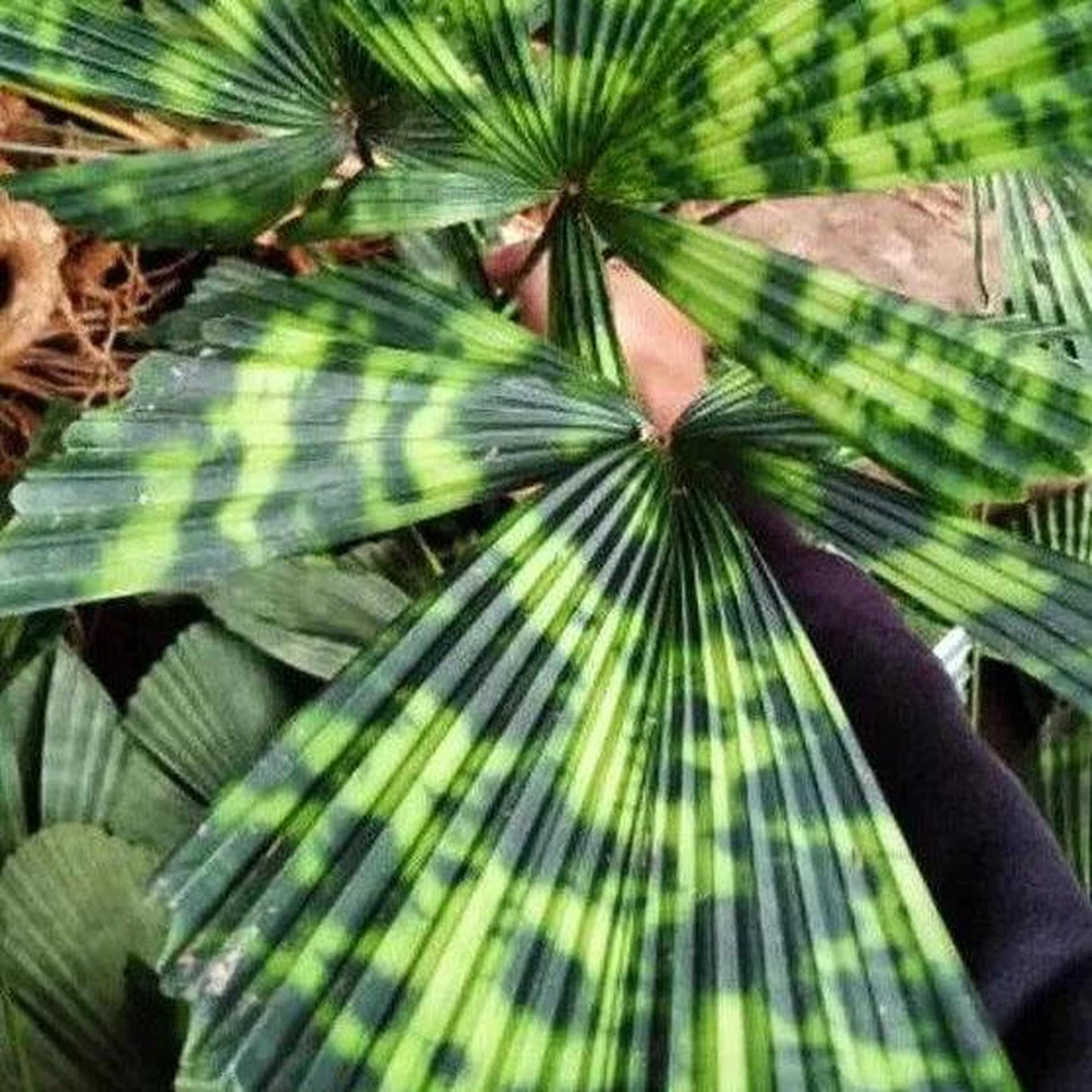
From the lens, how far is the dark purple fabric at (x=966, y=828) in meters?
0.40

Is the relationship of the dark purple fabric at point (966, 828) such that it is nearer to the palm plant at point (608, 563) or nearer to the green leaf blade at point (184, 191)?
the palm plant at point (608, 563)

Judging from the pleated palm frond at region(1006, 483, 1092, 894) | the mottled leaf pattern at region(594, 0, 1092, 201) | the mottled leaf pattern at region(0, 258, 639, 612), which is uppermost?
the mottled leaf pattern at region(594, 0, 1092, 201)

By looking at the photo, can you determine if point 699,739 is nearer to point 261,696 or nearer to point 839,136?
point 839,136

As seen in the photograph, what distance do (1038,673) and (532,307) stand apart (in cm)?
64

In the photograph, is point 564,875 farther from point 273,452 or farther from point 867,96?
point 867,96

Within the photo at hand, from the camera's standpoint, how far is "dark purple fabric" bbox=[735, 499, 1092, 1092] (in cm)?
40

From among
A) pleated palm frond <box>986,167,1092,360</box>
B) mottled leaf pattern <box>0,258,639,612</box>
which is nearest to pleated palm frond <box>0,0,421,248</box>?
mottled leaf pattern <box>0,258,639,612</box>

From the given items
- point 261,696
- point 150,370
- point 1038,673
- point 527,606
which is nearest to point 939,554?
point 1038,673

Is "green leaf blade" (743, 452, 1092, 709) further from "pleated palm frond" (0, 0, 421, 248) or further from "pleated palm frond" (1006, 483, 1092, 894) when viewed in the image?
"pleated palm frond" (1006, 483, 1092, 894)

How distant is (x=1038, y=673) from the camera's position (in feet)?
1.59

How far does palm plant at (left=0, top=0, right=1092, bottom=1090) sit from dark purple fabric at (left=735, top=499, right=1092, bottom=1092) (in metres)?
0.02

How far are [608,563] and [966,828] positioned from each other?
0.47ft

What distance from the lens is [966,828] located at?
450mm

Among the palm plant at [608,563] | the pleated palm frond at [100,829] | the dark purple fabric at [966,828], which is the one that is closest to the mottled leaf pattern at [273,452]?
the palm plant at [608,563]
